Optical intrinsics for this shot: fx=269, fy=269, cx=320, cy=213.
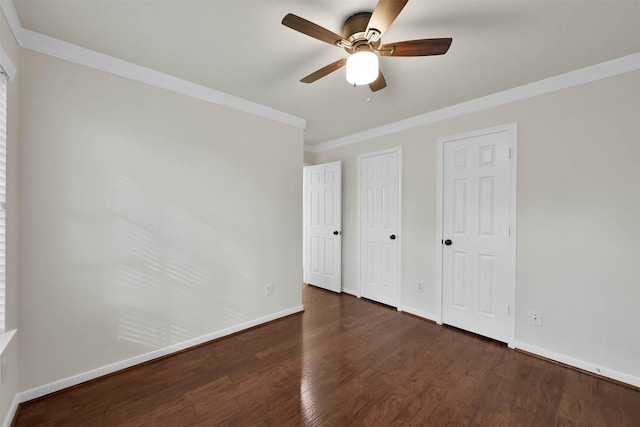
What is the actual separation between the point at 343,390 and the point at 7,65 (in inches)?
111

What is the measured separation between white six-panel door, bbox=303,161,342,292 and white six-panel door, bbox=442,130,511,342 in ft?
5.11

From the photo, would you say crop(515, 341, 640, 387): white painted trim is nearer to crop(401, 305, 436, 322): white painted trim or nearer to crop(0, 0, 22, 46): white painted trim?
crop(401, 305, 436, 322): white painted trim

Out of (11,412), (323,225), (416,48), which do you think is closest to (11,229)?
(11,412)

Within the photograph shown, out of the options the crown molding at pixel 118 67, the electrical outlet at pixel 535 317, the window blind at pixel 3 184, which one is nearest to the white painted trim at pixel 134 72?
the crown molding at pixel 118 67

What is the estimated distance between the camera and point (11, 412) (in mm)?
1590

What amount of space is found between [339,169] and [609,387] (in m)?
3.34

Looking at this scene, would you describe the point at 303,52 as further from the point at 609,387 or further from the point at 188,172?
the point at 609,387

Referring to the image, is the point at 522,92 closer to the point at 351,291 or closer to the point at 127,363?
the point at 351,291

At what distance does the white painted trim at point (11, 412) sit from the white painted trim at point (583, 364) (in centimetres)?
370

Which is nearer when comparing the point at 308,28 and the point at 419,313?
the point at 308,28

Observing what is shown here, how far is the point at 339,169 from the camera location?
3.99 meters

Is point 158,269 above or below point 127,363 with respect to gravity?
above

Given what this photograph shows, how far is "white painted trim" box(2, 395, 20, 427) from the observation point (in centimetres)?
152

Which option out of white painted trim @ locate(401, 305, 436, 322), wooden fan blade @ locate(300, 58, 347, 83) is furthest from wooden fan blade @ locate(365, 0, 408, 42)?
white painted trim @ locate(401, 305, 436, 322)
